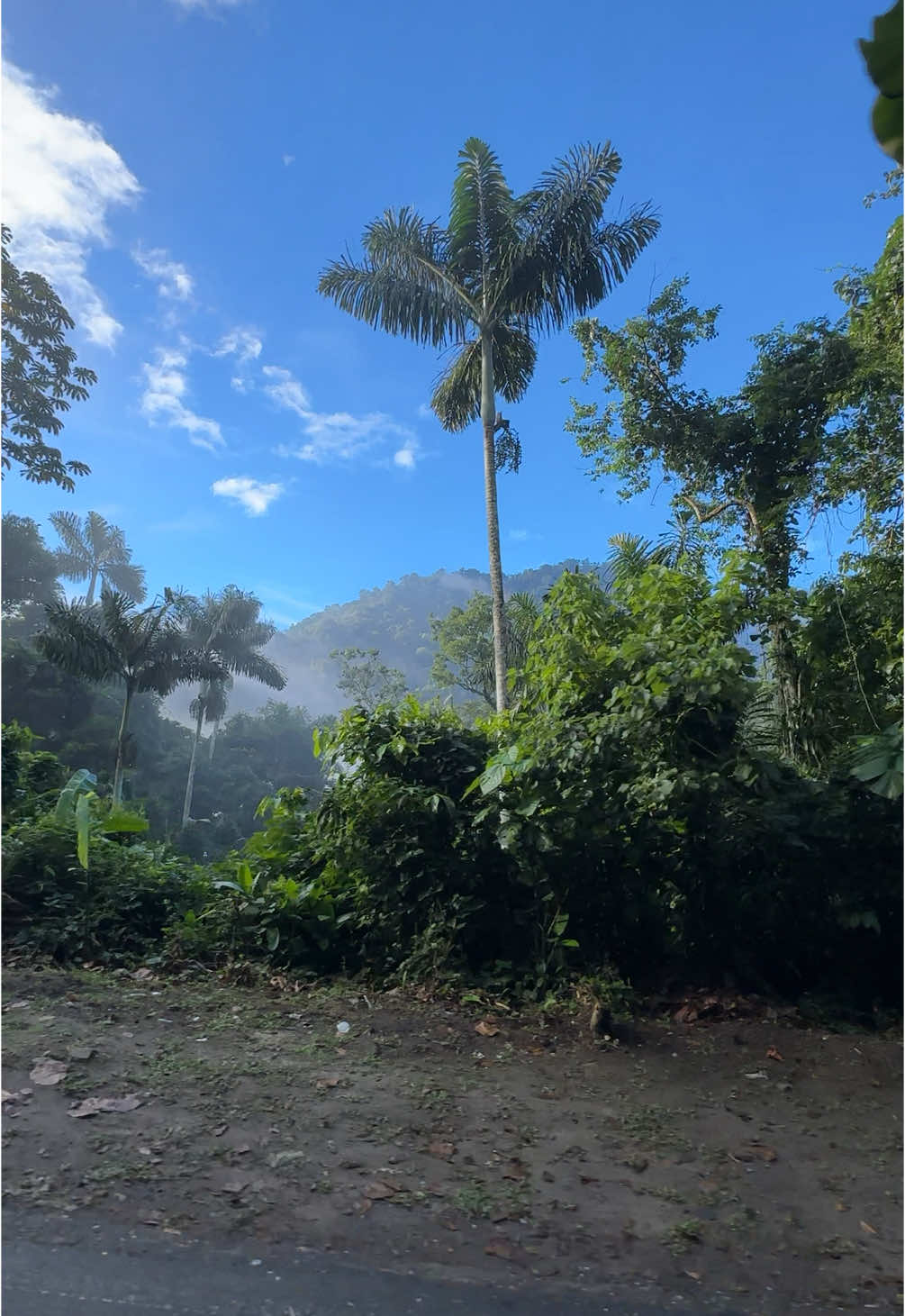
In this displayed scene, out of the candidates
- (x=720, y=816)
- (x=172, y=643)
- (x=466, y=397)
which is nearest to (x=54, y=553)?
(x=172, y=643)

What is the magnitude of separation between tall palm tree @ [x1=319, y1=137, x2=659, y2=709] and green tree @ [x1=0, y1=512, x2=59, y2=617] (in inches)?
567

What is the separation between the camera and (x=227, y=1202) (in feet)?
8.07

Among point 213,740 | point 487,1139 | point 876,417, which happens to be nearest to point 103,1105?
point 487,1139

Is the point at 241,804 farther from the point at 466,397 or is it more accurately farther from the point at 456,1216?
the point at 456,1216

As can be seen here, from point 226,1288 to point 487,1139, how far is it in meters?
1.10

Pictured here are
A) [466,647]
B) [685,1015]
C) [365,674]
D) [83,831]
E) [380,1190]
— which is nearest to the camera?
[380,1190]

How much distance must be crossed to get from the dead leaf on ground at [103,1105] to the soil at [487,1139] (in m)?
0.02

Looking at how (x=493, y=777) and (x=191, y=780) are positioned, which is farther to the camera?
(x=191, y=780)

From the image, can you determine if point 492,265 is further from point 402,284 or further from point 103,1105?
point 103,1105

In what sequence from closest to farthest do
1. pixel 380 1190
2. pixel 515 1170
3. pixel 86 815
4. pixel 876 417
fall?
pixel 380 1190
pixel 515 1170
pixel 86 815
pixel 876 417

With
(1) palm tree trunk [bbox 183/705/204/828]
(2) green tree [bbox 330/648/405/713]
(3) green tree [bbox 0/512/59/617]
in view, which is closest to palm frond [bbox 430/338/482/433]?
(3) green tree [bbox 0/512/59/617]

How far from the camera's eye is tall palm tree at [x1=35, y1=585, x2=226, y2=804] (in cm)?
1773

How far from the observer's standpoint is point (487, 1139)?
295 centimetres

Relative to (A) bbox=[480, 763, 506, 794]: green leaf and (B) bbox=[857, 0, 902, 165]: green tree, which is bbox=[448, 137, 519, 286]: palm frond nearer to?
(A) bbox=[480, 763, 506, 794]: green leaf
